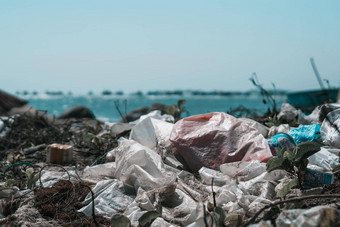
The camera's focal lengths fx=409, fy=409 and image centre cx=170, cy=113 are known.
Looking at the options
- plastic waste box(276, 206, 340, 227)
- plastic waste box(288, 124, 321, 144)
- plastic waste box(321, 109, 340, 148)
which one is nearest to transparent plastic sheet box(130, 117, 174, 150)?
plastic waste box(288, 124, 321, 144)

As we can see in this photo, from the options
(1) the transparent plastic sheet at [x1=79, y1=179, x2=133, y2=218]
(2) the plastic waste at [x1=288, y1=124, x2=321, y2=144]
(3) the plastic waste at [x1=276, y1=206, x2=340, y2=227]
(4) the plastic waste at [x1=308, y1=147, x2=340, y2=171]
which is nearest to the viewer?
(3) the plastic waste at [x1=276, y1=206, x2=340, y2=227]

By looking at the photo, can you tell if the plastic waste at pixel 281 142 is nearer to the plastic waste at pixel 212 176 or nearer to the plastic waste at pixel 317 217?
the plastic waste at pixel 212 176

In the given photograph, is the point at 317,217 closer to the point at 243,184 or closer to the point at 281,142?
the point at 243,184

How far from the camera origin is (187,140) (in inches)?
150

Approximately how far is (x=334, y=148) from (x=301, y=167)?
1.08 metres

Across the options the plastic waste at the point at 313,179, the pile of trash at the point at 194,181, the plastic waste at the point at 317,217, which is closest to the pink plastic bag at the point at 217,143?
the pile of trash at the point at 194,181

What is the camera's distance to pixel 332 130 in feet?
12.9

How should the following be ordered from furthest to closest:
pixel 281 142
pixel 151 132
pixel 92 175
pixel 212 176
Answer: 1. pixel 151 132
2. pixel 92 175
3. pixel 281 142
4. pixel 212 176

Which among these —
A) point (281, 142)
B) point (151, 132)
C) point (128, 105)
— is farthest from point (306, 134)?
point (128, 105)

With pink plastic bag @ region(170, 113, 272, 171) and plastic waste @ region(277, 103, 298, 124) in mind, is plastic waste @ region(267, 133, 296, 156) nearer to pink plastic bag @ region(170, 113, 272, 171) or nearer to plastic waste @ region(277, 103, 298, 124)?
pink plastic bag @ region(170, 113, 272, 171)

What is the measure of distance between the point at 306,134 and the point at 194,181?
54.4 inches

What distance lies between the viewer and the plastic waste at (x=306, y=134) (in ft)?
13.3

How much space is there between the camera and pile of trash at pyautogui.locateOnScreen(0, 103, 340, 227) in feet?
8.75

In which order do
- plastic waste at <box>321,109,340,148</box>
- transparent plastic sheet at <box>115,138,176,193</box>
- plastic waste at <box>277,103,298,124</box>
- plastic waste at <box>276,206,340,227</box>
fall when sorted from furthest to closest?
1. plastic waste at <box>277,103,298,124</box>
2. plastic waste at <box>321,109,340,148</box>
3. transparent plastic sheet at <box>115,138,176,193</box>
4. plastic waste at <box>276,206,340,227</box>
